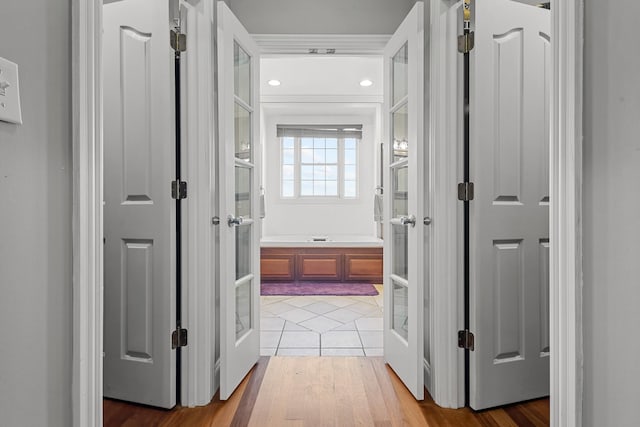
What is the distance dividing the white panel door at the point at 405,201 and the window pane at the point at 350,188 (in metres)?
3.62

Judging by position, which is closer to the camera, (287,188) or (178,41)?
(178,41)

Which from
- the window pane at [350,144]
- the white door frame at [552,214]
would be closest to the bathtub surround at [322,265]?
the window pane at [350,144]

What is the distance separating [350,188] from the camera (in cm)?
605

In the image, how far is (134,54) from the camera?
174cm

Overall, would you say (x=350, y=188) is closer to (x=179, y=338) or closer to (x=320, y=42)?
(x=320, y=42)

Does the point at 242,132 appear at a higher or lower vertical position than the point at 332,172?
lower

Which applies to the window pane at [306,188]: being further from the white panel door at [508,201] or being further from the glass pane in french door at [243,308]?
the white panel door at [508,201]

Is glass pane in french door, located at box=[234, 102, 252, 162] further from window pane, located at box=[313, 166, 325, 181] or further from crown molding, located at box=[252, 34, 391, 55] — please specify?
window pane, located at box=[313, 166, 325, 181]

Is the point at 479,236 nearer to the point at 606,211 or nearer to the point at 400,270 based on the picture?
the point at 400,270

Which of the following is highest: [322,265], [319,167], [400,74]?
[400,74]

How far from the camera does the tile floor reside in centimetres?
257

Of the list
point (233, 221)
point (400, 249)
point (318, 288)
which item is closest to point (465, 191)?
→ point (400, 249)

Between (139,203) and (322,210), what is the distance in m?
4.36

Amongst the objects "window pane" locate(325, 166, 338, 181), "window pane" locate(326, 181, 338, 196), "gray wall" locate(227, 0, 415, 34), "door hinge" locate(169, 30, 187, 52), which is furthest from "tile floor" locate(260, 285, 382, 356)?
"window pane" locate(325, 166, 338, 181)
